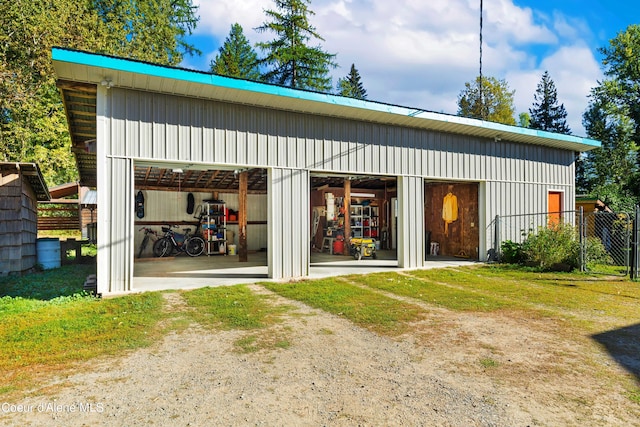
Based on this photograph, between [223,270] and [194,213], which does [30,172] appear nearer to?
[223,270]

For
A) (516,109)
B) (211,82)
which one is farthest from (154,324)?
(516,109)

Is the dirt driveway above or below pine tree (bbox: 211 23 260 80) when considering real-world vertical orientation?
below

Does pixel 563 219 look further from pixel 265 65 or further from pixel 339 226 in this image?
pixel 265 65

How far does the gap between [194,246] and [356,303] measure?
9017 millimetres

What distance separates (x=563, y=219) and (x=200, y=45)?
25.0 m

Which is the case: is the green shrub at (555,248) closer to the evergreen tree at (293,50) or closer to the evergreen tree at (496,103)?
the evergreen tree at (293,50)

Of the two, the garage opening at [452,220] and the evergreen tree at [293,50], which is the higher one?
the evergreen tree at [293,50]

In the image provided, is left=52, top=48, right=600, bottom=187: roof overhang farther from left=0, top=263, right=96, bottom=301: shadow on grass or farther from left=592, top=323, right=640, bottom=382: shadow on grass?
left=592, top=323, right=640, bottom=382: shadow on grass

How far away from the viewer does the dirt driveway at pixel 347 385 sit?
2.55 meters

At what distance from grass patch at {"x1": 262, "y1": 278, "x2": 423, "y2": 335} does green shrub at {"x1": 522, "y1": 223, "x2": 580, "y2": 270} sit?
5088mm

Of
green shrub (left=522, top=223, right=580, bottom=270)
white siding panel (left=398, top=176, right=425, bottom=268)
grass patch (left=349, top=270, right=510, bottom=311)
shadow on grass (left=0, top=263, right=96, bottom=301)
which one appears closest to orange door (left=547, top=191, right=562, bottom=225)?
green shrub (left=522, top=223, right=580, bottom=270)

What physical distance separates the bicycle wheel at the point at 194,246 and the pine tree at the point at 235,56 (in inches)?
640

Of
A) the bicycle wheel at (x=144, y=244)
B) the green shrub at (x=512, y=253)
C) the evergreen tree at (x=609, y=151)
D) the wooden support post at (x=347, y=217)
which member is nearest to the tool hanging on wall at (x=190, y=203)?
the bicycle wheel at (x=144, y=244)

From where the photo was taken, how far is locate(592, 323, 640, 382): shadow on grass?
344 cm
